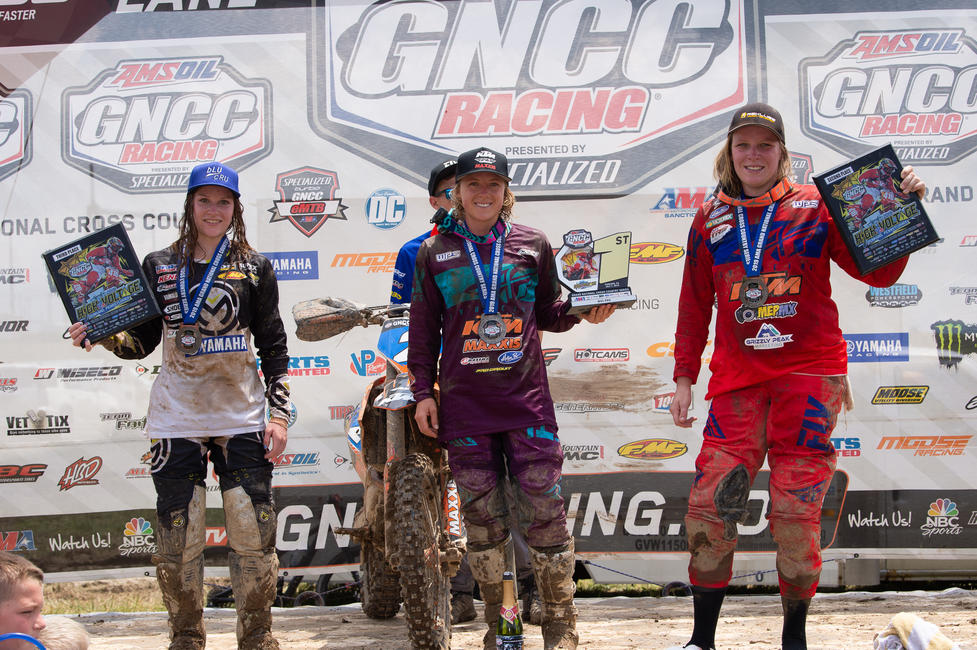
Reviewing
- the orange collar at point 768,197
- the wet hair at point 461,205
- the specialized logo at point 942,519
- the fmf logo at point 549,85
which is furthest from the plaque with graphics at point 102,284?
the specialized logo at point 942,519

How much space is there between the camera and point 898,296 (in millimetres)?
5250

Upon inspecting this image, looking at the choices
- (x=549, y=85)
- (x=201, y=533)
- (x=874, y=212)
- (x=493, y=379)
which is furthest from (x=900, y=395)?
(x=201, y=533)

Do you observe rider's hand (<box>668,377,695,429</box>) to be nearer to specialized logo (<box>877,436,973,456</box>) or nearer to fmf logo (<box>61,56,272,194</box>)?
specialized logo (<box>877,436,973,456</box>)

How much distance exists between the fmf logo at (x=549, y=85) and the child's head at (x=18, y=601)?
3.86 m

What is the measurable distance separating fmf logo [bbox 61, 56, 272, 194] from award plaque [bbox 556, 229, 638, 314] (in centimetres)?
296

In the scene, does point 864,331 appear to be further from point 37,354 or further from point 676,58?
point 37,354

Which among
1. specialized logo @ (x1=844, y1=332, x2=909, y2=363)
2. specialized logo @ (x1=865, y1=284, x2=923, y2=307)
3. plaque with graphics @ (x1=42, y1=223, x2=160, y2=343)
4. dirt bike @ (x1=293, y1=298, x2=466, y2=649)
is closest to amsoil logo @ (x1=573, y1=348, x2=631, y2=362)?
specialized logo @ (x1=844, y1=332, x2=909, y2=363)

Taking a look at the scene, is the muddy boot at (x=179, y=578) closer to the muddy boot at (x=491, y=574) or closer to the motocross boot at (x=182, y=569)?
the motocross boot at (x=182, y=569)

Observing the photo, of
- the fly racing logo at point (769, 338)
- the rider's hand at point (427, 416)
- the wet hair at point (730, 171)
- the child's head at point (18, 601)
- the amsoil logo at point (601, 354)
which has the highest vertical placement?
the wet hair at point (730, 171)

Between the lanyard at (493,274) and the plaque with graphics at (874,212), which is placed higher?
the plaque with graphics at (874,212)

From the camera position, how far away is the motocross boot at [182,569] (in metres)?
3.45

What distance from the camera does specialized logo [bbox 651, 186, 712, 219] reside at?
5324mm

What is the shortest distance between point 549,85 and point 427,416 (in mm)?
2838

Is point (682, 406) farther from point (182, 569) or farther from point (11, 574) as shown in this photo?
point (11, 574)
